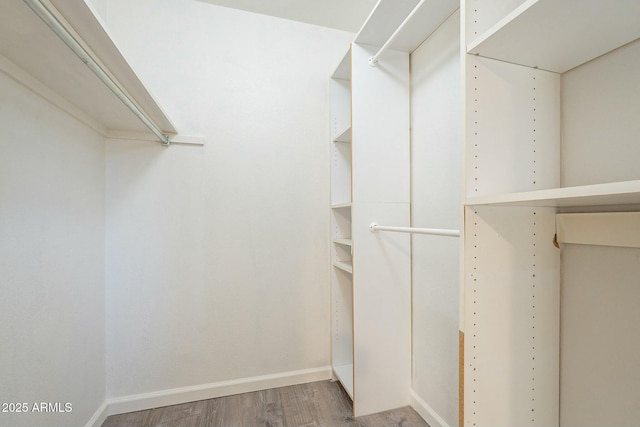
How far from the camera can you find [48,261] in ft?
3.73

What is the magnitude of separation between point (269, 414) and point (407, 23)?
227cm

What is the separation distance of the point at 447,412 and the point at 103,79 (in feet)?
7.00

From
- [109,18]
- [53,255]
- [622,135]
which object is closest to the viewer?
[622,135]

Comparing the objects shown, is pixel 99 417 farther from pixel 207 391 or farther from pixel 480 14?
pixel 480 14

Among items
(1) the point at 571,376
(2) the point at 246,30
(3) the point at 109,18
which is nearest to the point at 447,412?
(1) the point at 571,376

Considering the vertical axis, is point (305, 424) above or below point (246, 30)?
below

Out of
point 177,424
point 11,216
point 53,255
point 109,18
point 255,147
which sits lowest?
Result: point 177,424

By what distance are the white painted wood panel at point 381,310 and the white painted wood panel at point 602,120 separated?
862 mm

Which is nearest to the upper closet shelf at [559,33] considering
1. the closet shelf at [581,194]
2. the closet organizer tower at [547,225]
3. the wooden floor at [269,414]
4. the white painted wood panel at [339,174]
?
the closet organizer tower at [547,225]

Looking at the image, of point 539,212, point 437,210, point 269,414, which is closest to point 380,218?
point 437,210

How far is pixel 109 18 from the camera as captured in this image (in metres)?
1.65

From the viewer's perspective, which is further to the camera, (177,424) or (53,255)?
(177,424)

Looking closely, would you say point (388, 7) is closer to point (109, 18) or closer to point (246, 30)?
point (246, 30)

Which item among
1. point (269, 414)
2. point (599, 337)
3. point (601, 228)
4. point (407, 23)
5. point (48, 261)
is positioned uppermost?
point (407, 23)
